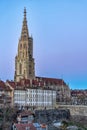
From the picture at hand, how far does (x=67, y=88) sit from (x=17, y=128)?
121ft

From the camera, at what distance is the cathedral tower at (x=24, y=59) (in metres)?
82.6

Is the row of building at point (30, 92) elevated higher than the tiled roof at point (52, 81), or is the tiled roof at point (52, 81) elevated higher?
the tiled roof at point (52, 81)

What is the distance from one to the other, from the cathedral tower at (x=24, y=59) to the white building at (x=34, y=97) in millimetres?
6330

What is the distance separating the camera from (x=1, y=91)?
7256 cm

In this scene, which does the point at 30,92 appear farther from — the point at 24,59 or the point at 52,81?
the point at 24,59

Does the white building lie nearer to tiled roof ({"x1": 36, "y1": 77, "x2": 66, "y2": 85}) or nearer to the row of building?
the row of building

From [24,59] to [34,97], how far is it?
1003cm

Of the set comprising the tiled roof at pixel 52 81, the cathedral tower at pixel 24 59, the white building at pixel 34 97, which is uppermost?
the cathedral tower at pixel 24 59

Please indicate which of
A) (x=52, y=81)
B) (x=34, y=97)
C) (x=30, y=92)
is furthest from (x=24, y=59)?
(x=34, y=97)

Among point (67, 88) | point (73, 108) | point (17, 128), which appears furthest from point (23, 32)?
point (17, 128)

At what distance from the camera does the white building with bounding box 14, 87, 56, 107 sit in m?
73.8

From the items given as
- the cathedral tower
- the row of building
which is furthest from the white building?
the cathedral tower

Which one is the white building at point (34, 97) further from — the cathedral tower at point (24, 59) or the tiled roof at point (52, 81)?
the cathedral tower at point (24, 59)

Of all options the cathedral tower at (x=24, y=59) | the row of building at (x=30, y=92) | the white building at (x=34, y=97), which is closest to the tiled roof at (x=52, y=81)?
the row of building at (x=30, y=92)
